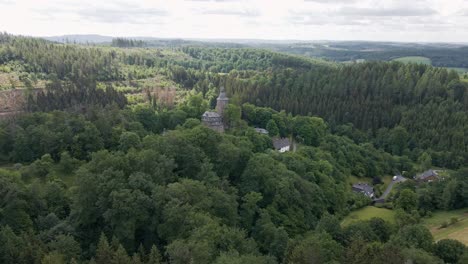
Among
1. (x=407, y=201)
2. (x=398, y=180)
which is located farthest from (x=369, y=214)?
(x=398, y=180)

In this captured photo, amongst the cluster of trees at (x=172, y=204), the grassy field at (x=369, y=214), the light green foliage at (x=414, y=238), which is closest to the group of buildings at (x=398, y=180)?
the cluster of trees at (x=172, y=204)

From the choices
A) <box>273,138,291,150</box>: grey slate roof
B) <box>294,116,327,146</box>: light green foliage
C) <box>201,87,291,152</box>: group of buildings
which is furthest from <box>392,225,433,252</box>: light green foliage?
<box>294,116,327,146</box>: light green foliage

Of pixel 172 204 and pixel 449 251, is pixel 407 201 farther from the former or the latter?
pixel 172 204

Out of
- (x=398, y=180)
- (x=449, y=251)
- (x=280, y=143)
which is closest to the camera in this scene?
(x=449, y=251)

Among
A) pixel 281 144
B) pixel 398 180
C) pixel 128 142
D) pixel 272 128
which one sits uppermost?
pixel 128 142

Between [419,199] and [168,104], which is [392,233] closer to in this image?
[419,199]
